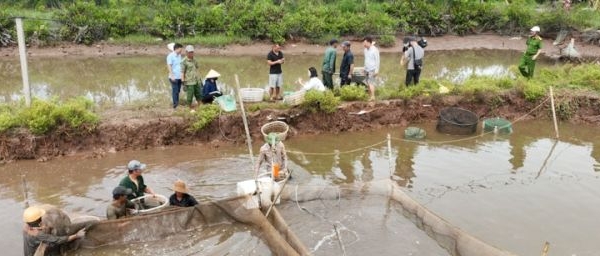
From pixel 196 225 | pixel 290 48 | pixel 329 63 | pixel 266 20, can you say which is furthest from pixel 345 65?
pixel 266 20

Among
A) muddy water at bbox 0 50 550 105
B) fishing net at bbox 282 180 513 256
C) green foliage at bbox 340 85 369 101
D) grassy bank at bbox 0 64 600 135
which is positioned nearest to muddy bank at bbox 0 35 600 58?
muddy water at bbox 0 50 550 105

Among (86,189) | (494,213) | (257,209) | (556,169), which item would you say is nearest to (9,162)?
(86,189)

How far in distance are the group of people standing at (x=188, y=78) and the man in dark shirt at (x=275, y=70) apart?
1307mm

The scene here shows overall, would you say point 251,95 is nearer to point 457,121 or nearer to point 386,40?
point 457,121

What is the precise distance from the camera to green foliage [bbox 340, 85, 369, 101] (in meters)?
Answer: 12.6

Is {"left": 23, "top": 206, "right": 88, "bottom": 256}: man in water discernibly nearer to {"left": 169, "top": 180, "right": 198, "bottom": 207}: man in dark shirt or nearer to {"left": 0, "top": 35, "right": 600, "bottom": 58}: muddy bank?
{"left": 169, "top": 180, "right": 198, "bottom": 207}: man in dark shirt

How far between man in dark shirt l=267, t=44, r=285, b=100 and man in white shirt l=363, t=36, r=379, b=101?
2.01 metres

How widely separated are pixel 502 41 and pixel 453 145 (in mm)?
14622

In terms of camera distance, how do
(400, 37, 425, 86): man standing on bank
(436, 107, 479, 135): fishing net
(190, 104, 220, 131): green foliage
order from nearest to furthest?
(190, 104, 220, 131): green foliage
(436, 107, 479, 135): fishing net
(400, 37, 425, 86): man standing on bank

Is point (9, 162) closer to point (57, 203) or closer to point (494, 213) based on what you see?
point (57, 203)

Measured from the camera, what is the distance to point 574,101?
13.5 metres

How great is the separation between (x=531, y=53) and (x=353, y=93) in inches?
206

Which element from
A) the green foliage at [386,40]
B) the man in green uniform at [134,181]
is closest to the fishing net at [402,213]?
the man in green uniform at [134,181]

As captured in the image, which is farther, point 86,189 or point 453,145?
point 453,145
